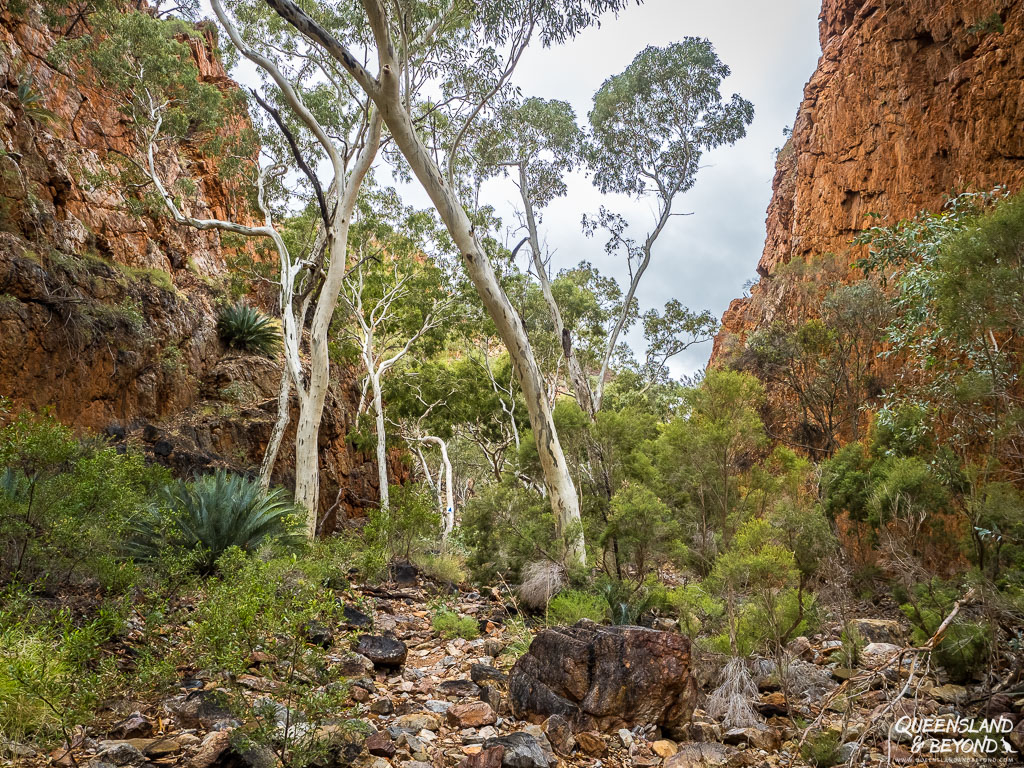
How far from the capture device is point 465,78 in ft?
34.8

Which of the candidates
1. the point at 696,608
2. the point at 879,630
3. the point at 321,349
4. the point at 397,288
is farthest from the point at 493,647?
the point at 397,288

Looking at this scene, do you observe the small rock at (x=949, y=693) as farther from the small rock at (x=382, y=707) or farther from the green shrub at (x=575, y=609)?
the small rock at (x=382, y=707)

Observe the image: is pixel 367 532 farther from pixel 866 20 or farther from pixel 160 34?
pixel 866 20

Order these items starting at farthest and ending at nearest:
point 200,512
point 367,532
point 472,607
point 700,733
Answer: point 367,532
point 472,607
point 200,512
point 700,733

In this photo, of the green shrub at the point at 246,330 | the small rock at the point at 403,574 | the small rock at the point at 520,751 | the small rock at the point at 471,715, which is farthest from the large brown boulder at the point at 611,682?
the green shrub at the point at 246,330

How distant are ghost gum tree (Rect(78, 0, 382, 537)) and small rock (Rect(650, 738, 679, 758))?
6.63 m

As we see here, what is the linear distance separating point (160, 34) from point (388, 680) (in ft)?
49.6

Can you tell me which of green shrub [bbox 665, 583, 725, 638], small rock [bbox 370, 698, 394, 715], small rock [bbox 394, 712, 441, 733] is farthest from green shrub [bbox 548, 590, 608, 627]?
small rock [bbox 370, 698, 394, 715]

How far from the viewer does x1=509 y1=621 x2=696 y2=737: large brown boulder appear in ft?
12.7

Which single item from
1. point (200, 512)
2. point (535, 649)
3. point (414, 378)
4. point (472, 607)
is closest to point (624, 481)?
point (472, 607)

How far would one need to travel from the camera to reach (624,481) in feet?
27.7

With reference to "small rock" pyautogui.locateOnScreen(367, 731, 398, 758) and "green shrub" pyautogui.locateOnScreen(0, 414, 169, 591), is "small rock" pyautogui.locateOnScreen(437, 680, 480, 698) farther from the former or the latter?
"green shrub" pyautogui.locateOnScreen(0, 414, 169, 591)

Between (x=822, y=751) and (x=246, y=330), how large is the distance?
14.8m

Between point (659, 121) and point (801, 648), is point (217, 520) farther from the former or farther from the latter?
point (659, 121)
